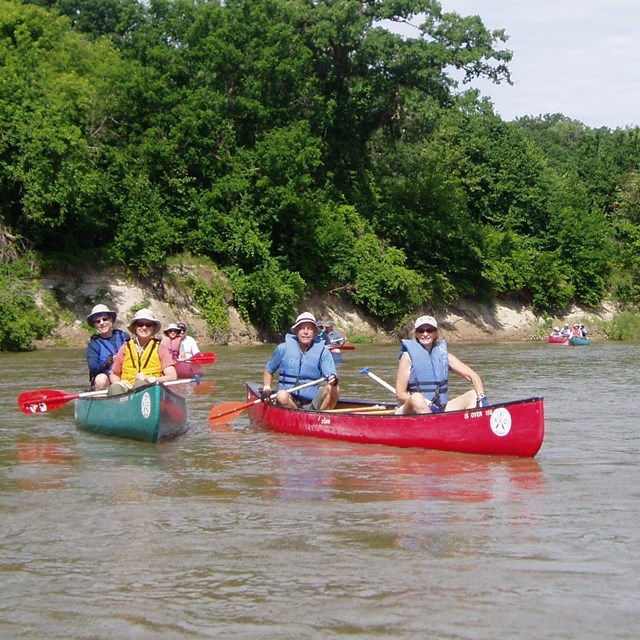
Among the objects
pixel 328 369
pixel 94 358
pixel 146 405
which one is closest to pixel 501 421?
pixel 328 369

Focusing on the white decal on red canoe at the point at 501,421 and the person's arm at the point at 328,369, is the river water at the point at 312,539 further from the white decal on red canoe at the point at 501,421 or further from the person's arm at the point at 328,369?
the person's arm at the point at 328,369

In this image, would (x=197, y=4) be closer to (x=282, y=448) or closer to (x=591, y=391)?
(x=591, y=391)

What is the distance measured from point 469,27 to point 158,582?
1490 inches

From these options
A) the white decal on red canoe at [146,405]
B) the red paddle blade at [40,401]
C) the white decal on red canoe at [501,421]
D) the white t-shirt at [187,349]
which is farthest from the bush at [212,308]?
the white decal on red canoe at [501,421]

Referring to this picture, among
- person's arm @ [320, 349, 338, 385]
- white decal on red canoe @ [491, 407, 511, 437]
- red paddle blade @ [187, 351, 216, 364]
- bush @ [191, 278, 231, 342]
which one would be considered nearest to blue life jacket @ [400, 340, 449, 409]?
white decal on red canoe @ [491, 407, 511, 437]

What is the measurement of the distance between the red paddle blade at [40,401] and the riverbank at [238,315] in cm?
1700

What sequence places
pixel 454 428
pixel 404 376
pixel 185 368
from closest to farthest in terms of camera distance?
pixel 454 428
pixel 404 376
pixel 185 368

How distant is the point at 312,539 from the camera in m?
7.50

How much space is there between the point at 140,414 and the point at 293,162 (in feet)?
85.2

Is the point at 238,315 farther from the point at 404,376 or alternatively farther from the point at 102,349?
the point at 404,376

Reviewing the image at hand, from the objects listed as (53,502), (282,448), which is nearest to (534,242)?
(282,448)

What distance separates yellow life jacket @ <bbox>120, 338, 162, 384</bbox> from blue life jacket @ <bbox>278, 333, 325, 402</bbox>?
1498mm

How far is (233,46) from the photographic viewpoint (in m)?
37.7

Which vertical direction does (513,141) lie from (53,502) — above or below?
above
